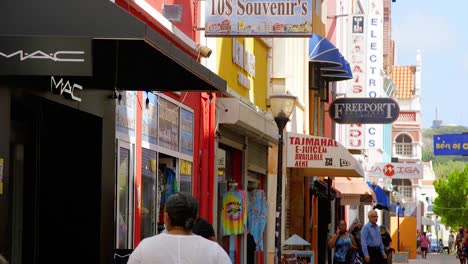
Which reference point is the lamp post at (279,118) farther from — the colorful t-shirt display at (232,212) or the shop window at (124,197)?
the shop window at (124,197)

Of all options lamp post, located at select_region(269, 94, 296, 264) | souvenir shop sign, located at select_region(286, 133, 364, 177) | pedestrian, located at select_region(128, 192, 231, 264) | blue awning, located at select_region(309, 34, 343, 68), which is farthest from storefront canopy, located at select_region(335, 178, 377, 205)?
pedestrian, located at select_region(128, 192, 231, 264)

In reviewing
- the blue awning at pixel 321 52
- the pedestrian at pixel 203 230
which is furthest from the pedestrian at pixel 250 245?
the pedestrian at pixel 203 230

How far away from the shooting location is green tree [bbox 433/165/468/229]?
361 feet

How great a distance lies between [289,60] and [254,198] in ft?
18.5

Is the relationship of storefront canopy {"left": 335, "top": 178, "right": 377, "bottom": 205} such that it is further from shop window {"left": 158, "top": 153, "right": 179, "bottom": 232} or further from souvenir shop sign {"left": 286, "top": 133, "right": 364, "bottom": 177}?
shop window {"left": 158, "top": 153, "right": 179, "bottom": 232}

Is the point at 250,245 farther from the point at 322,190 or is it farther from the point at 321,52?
the point at 322,190

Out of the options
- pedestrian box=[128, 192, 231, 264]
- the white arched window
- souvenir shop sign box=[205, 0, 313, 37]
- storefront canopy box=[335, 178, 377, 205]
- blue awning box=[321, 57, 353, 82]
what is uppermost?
the white arched window

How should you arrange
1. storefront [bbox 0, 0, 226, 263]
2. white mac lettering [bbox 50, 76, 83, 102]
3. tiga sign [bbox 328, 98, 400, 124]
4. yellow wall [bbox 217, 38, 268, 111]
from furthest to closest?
tiga sign [bbox 328, 98, 400, 124] < yellow wall [bbox 217, 38, 268, 111] < white mac lettering [bbox 50, 76, 83, 102] < storefront [bbox 0, 0, 226, 263]

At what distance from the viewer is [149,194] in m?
15.3

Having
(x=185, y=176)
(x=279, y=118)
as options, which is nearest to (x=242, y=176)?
(x=279, y=118)

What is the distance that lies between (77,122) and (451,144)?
3177cm

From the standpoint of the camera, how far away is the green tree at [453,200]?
361 ft

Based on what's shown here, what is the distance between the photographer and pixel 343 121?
34.7 meters

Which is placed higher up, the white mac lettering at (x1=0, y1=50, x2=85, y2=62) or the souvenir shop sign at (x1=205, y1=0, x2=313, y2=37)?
the souvenir shop sign at (x1=205, y1=0, x2=313, y2=37)
